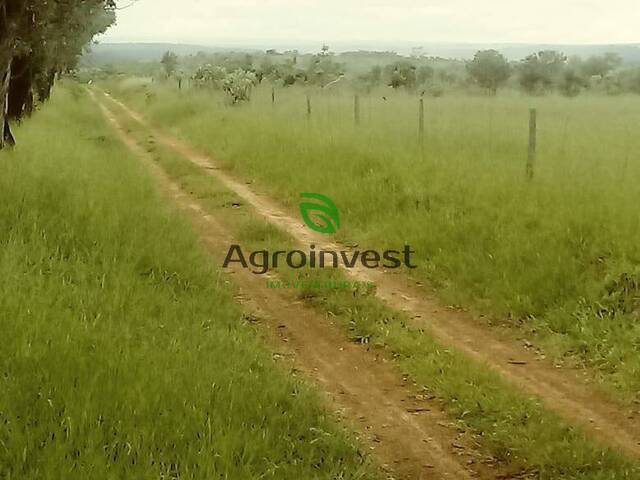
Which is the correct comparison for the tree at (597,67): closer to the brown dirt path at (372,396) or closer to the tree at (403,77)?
the tree at (403,77)

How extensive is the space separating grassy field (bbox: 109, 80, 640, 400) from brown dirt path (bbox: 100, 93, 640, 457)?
0.77ft

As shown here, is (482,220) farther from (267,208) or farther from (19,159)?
(19,159)

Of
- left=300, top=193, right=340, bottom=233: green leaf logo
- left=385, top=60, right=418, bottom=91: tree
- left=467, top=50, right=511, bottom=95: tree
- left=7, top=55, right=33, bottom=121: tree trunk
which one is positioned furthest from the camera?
left=467, top=50, right=511, bottom=95: tree

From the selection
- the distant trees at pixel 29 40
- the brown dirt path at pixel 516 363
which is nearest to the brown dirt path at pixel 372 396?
the brown dirt path at pixel 516 363

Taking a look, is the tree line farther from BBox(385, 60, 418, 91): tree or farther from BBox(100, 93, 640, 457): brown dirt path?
BBox(100, 93, 640, 457): brown dirt path

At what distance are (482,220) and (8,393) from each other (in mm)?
6570

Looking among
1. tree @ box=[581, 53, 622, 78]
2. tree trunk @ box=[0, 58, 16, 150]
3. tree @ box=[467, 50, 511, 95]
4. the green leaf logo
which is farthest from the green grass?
tree @ box=[581, 53, 622, 78]

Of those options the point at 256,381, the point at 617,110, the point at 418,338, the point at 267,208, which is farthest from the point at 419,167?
the point at 617,110

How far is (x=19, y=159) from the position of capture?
1123 centimetres

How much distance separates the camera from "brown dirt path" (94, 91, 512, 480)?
4695mm

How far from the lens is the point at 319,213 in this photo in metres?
11.6

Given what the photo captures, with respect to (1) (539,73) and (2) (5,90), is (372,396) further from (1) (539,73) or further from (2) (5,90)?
(1) (539,73)

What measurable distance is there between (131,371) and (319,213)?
291 inches

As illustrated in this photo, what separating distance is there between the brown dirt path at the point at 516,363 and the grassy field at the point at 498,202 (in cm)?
23
